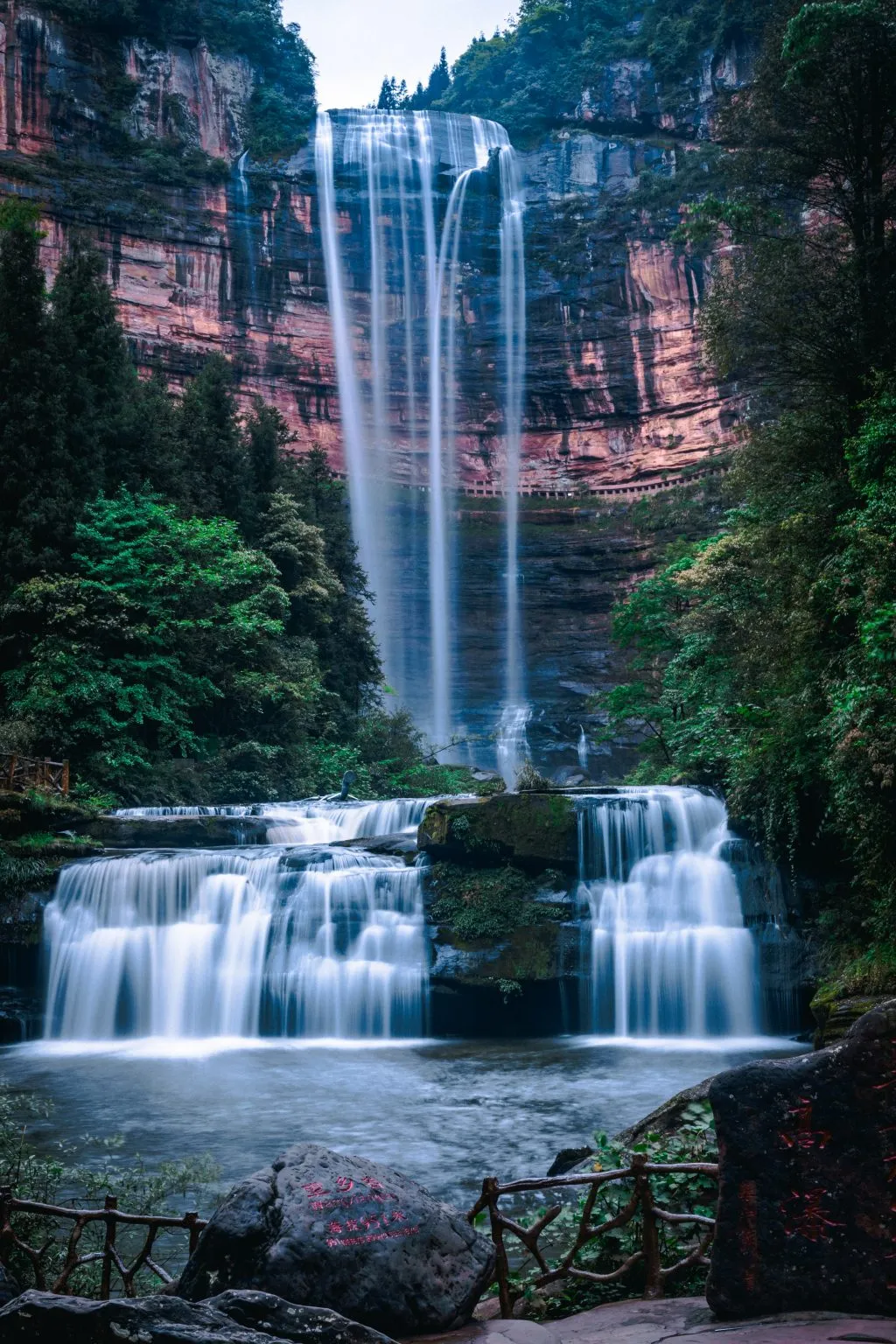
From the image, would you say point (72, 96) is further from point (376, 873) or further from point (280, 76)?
point (376, 873)

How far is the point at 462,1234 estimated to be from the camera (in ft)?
14.3

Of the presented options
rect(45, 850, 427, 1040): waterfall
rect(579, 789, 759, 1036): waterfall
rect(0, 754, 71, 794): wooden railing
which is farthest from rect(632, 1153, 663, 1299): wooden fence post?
rect(0, 754, 71, 794): wooden railing

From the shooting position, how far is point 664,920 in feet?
46.6

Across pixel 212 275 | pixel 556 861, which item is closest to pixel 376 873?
pixel 556 861

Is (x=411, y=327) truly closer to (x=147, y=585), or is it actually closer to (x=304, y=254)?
(x=304, y=254)

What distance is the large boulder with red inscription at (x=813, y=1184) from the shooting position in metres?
3.64

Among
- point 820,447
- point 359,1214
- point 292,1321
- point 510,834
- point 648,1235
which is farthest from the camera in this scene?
point 510,834

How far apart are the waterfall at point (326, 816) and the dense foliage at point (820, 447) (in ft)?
18.6

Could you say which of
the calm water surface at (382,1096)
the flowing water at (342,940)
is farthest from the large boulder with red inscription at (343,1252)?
the flowing water at (342,940)

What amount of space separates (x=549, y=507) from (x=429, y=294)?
10155mm

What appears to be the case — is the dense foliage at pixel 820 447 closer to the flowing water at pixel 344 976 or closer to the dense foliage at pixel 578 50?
the flowing water at pixel 344 976

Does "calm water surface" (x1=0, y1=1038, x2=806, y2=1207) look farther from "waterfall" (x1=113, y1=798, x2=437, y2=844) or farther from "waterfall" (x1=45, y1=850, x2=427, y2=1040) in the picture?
"waterfall" (x1=113, y1=798, x2=437, y2=844)

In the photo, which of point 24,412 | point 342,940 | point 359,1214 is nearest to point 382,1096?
point 342,940

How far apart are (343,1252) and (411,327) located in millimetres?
42097
